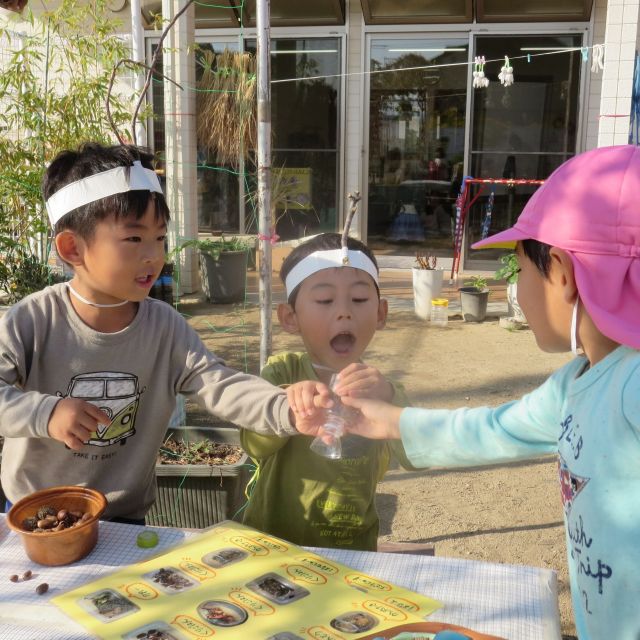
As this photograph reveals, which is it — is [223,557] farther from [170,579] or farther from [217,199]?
[217,199]

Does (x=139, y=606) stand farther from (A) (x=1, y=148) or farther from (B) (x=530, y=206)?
(A) (x=1, y=148)

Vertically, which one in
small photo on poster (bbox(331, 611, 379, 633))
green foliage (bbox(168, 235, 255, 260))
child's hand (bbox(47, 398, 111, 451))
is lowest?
Result: green foliage (bbox(168, 235, 255, 260))

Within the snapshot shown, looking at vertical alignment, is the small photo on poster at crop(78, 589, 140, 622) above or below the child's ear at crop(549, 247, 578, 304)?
below

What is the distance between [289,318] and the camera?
2.05 m

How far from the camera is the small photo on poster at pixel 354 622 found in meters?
1.24

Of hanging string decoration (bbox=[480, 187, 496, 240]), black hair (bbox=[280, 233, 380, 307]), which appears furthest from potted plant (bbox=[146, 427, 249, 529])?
hanging string decoration (bbox=[480, 187, 496, 240])

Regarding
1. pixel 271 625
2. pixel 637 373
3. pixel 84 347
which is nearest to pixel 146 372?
pixel 84 347

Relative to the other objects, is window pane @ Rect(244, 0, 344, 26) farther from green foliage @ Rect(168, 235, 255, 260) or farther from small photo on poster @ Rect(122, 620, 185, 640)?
small photo on poster @ Rect(122, 620, 185, 640)

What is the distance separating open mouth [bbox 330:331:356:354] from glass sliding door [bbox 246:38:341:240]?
736cm

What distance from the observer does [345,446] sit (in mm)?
1929

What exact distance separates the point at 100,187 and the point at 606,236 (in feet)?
4.13

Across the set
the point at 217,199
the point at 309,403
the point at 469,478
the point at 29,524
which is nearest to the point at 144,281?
the point at 309,403

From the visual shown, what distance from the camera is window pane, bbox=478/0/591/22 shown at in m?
8.62

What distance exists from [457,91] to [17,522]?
8.71 metres
